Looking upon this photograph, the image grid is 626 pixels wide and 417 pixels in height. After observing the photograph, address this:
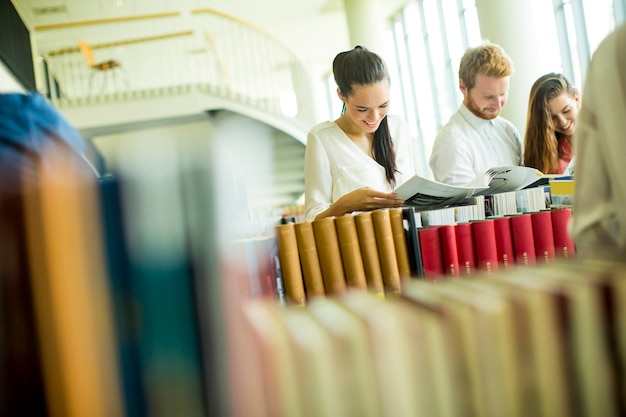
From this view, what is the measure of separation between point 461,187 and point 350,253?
44 cm

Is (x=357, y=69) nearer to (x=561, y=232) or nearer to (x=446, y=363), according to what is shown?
(x=561, y=232)

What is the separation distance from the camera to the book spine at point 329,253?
1397 mm

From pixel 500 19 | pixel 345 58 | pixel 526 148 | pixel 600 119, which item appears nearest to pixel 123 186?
pixel 600 119

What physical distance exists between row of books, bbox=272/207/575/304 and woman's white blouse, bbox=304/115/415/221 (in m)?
0.68

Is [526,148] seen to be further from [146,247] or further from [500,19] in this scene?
[500,19]

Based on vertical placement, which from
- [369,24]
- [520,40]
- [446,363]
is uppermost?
[369,24]

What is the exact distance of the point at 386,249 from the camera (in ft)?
4.76

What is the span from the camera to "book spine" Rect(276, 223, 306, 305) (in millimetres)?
1367

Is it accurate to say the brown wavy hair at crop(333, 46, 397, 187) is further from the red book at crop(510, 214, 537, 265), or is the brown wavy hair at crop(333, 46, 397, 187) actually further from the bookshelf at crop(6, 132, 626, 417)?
the bookshelf at crop(6, 132, 626, 417)

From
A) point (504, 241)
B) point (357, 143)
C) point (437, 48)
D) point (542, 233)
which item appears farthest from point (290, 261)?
point (437, 48)

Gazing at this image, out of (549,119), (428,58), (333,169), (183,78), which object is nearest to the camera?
(333,169)

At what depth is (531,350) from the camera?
55 cm

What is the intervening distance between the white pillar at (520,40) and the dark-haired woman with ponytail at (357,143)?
14.1 ft

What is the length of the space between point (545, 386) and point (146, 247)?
0.44 m
